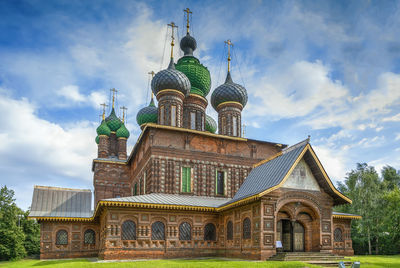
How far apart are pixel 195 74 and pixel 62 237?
16255mm

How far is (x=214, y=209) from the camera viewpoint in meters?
20.3

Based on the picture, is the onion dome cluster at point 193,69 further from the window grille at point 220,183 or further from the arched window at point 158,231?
the arched window at point 158,231

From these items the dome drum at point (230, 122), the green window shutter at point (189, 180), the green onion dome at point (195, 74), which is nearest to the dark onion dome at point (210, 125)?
the green onion dome at point (195, 74)

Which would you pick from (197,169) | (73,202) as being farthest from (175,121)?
(73,202)

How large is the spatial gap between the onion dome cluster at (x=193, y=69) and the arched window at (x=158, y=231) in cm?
1354

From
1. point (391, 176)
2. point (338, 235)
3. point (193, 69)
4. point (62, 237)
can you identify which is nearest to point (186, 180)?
point (62, 237)

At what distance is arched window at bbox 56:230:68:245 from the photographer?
25.0 meters

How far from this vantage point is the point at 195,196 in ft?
77.3

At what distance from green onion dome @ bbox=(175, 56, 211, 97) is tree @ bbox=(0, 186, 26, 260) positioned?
1745 cm

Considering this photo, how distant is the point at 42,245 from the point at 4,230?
561cm

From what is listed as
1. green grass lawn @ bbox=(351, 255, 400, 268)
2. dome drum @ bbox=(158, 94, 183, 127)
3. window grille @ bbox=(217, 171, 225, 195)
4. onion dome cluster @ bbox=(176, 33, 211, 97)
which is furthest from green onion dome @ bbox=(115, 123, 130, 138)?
green grass lawn @ bbox=(351, 255, 400, 268)

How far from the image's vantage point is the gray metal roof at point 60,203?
26714 mm

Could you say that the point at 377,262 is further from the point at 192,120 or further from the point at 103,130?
the point at 103,130

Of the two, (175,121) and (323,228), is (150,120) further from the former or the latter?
(323,228)
